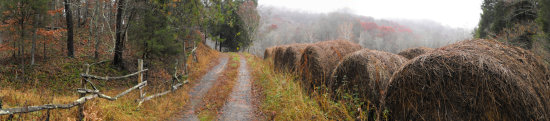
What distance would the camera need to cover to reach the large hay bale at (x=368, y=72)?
4.44 meters

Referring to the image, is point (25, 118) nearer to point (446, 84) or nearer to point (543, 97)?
point (446, 84)

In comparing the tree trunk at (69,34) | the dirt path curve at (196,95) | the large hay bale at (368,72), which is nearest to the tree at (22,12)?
the tree trunk at (69,34)

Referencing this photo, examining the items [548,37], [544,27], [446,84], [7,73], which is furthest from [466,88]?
[7,73]

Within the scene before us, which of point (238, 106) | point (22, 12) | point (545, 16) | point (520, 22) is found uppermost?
point (520, 22)

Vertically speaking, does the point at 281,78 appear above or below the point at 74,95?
above

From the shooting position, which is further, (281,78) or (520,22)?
(520,22)

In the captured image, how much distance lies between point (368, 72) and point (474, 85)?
2086 millimetres

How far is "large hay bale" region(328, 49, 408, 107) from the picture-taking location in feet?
14.6

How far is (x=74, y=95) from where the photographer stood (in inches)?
378

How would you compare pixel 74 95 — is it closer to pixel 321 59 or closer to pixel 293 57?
pixel 293 57

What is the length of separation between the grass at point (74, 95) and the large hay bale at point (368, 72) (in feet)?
16.4

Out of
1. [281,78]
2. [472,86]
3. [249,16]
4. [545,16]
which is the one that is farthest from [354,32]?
[472,86]

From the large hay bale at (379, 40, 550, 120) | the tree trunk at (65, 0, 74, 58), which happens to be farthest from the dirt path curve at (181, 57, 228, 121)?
the tree trunk at (65, 0, 74, 58)

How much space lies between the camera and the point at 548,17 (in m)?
10.3
